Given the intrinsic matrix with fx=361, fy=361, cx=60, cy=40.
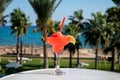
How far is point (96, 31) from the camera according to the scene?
55188mm

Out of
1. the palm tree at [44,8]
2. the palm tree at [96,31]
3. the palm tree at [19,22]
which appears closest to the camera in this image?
the palm tree at [44,8]

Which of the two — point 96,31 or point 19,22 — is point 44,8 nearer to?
point 96,31

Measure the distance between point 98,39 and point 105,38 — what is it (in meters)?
1.17

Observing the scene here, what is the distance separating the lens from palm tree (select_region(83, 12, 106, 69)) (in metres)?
54.8

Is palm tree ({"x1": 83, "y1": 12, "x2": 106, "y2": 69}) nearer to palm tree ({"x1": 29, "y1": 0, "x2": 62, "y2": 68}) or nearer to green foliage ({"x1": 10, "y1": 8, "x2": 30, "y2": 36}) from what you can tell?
green foliage ({"x1": 10, "y1": 8, "x2": 30, "y2": 36})

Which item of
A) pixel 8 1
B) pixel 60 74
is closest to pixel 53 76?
pixel 60 74

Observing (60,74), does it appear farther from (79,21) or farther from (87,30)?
(79,21)

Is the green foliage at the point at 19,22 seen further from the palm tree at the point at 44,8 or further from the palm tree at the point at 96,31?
the palm tree at the point at 44,8

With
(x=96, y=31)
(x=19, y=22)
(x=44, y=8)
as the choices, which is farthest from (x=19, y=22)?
(x=44, y=8)

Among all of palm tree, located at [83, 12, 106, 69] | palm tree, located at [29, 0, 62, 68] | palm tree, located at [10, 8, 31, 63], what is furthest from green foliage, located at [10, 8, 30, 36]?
palm tree, located at [29, 0, 62, 68]

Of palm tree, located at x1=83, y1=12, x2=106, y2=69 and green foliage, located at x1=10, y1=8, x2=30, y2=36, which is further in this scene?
green foliage, located at x1=10, y1=8, x2=30, y2=36

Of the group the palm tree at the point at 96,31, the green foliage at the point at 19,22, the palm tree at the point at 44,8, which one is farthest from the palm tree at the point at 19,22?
the palm tree at the point at 44,8

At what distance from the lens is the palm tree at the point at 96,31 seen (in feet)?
180

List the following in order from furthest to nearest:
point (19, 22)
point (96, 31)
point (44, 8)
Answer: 1. point (19, 22)
2. point (96, 31)
3. point (44, 8)
